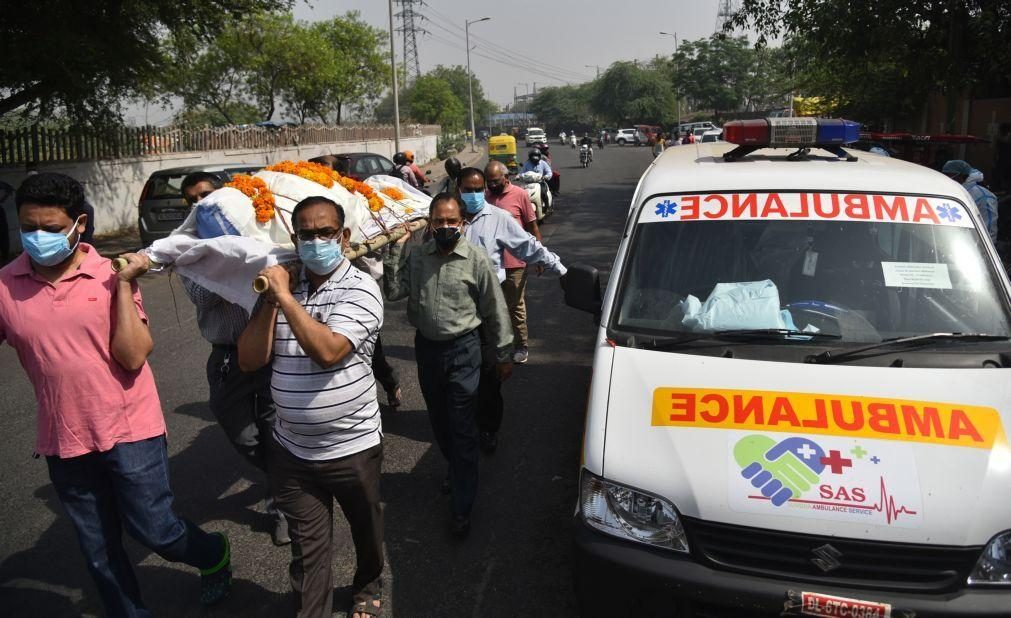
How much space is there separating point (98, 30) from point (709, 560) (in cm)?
1379

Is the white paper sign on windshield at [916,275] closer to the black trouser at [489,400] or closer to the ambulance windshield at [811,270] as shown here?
the ambulance windshield at [811,270]

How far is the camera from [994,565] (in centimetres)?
234

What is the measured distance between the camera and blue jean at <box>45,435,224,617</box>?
2.80 m

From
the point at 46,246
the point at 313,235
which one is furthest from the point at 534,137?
the point at 46,246

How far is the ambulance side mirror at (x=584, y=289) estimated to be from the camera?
375cm

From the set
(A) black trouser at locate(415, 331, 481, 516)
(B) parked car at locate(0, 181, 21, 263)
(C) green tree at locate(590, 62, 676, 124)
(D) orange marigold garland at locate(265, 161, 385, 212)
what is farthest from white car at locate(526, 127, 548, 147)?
(A) black trouser at locate(415, 331, 481, 516)

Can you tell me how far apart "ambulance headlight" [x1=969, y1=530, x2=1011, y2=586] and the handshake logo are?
0.51 m

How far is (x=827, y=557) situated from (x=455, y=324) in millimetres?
2100

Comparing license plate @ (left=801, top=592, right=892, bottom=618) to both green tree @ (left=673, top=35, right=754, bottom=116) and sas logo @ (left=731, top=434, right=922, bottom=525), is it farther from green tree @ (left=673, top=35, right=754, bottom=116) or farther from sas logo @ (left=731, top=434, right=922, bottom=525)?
green tree @ (left=673, top=35, right=754, bottom=116)

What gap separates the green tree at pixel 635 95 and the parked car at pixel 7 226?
7752 centimetres

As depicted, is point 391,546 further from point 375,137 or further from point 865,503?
point 375,137

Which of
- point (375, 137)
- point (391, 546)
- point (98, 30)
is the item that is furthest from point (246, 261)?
point (375, 137)

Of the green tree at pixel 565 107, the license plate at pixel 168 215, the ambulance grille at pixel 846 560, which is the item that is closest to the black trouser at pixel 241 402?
the ambulance grille at pixel 846 560

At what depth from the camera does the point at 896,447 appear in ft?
8.21
